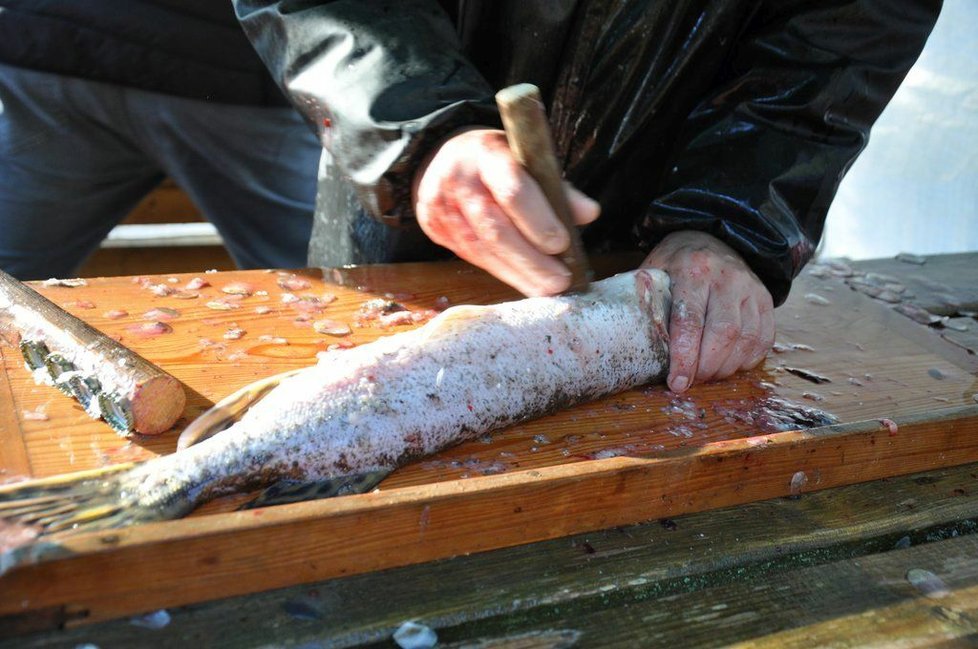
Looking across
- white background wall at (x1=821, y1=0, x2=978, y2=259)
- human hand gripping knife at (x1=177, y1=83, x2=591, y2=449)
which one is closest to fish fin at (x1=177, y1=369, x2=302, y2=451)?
human hand gripping knife at (x1=177, y1=83, x2=591, y2=449)

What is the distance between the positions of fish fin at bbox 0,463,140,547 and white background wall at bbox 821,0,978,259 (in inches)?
210

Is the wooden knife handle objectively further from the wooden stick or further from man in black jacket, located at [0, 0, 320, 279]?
man in black jacket, located at [0, 0, 320, 279]

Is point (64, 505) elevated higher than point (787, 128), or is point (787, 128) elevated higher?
point (787, 128)

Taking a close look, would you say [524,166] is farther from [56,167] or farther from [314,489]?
[56,167]

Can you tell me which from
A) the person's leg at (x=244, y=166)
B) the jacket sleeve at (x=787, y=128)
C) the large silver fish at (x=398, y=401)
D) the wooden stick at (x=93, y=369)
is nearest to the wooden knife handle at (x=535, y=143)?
the large silver fish at (x=398, y=401)

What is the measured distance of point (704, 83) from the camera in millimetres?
3182

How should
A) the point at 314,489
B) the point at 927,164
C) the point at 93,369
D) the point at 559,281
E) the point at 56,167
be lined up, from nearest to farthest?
1. the point at 314,489
2. the point at 93,369
3. the point at 559,281
4. the point at 56,167
5. the point at 927,164

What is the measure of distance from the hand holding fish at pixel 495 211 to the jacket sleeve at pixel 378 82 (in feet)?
0.32

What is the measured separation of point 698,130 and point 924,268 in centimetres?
167

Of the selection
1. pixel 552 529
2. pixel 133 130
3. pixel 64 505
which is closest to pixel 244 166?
pixel 133 130

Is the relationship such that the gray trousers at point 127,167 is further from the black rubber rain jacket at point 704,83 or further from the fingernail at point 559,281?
the fingernail at point 559,281

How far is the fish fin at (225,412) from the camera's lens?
1.93 m

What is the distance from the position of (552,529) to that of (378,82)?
1.34 m

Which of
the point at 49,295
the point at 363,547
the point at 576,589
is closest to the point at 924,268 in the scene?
the point at 576,589
